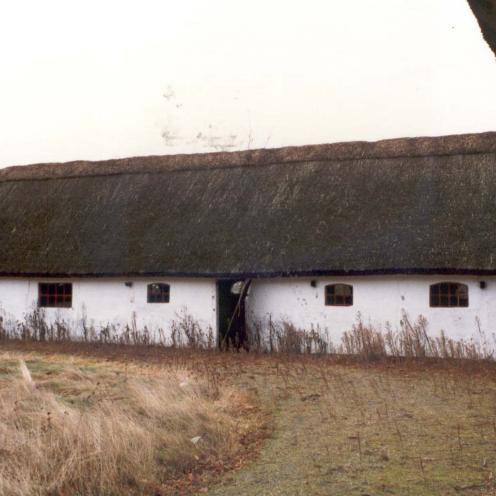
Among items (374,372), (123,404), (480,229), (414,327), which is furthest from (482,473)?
(480,229)

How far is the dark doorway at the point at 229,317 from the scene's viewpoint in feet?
52.1

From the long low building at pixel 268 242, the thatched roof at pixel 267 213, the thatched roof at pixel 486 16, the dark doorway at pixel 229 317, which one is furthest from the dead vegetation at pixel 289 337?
the thatched roof at pixel 486 16

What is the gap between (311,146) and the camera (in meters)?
19.5

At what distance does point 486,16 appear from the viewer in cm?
266

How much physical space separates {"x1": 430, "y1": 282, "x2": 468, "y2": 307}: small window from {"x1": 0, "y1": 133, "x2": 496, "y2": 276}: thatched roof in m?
0.73

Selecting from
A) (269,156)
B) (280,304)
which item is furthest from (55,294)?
(269,156)

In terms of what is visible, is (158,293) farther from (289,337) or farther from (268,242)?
(289,337)

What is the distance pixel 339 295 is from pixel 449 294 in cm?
252

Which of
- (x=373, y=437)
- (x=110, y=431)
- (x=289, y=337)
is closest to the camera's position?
(x=110, y=431)

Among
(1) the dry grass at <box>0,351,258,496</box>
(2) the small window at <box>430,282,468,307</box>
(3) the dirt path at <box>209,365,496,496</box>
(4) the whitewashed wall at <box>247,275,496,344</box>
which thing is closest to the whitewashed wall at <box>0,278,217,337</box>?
(4) the whitewashed wall at <box>247,275,496,344</box>

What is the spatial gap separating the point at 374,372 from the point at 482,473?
6294mm

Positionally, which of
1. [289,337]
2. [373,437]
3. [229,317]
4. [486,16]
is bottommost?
[373,437]

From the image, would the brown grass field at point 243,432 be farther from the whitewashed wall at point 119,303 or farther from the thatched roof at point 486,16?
the whitewashed wall at point 119,303

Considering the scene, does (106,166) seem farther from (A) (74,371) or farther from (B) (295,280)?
(A) (74,371)
